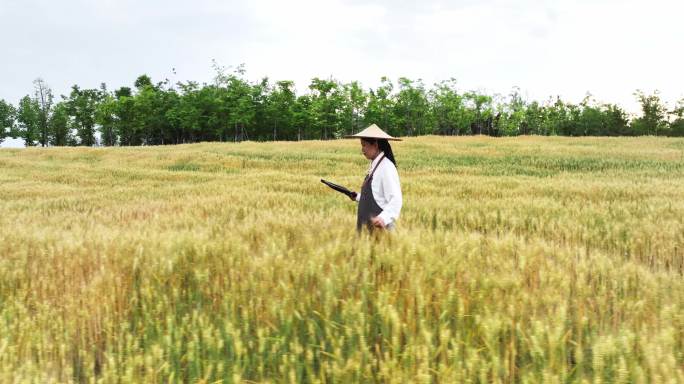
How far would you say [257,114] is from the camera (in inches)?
3425

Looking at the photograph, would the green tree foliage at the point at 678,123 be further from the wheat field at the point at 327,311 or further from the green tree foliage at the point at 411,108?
the wheat field at the point at 327,311

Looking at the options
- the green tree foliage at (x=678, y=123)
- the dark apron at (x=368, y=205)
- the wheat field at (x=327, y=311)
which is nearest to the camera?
the wheat field at (x=327, y=311)

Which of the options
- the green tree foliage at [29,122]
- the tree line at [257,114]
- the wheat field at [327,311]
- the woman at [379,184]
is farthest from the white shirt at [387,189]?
the green tree foliage at [29,122]

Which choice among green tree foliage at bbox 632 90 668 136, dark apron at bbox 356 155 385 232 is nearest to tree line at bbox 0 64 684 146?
green tree foliage at bbox 632 90 668 136

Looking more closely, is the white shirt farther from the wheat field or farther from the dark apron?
the wheat field

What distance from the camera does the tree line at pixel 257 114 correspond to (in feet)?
281

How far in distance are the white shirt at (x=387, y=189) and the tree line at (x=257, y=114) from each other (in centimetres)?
7873

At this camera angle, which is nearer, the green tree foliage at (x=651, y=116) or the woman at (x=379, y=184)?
the woman at (x=379, y=184)

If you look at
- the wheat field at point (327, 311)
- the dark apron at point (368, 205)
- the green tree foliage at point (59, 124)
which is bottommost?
the wheat field at point (327, 311)

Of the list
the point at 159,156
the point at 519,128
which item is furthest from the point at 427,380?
the point at 519,128

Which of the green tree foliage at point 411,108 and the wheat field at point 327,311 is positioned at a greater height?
the green tree foliage at point 411,108

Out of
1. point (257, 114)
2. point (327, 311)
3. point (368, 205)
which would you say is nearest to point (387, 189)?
point (368, 205)

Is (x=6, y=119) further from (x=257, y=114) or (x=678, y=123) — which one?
(x=678, y=123)

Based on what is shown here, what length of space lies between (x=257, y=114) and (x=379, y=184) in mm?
84729
